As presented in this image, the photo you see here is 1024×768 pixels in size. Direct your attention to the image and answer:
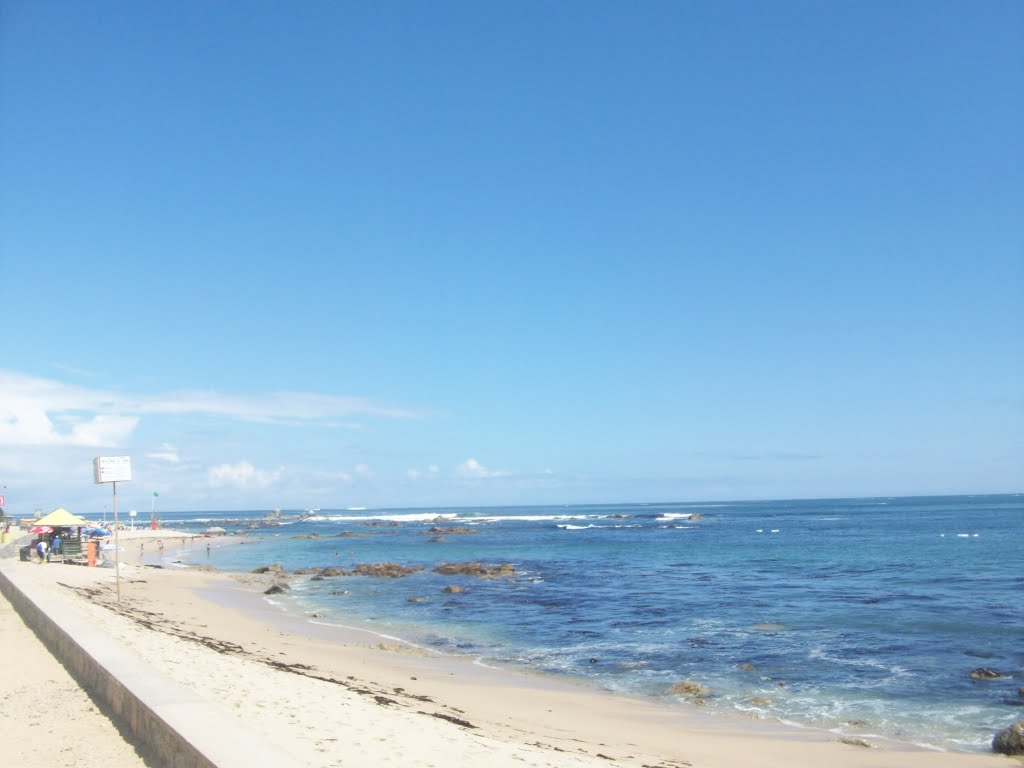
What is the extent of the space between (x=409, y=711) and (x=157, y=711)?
4543mm

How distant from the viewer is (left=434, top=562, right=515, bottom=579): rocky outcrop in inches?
1351

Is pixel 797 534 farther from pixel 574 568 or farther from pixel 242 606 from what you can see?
pixel 242 606

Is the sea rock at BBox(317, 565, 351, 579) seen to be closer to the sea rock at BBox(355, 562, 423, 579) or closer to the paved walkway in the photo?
the sea rock at BBox(355, 562, 423, 579)

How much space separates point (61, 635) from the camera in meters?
10.4

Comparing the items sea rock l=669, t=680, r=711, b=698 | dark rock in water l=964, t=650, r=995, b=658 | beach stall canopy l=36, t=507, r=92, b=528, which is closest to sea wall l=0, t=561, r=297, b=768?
sea rock l=669, t=680, r=711, b=698

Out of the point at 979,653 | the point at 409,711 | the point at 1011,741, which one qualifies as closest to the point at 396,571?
the point at 979,653

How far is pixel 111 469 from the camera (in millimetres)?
15938

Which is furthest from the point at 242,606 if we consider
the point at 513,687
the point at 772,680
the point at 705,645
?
the point at 772,680

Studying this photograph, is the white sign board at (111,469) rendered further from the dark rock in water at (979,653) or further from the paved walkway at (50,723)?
the dark rock in water at (979,653)

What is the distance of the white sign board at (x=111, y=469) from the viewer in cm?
1577

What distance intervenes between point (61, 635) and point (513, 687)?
25.6ft

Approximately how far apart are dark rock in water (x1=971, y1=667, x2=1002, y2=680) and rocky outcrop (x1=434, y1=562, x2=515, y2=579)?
72.0ft

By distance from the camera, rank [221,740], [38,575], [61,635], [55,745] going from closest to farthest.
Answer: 1. [221,740]
2. [55,745]
3. [61,635]
4. [38,575]

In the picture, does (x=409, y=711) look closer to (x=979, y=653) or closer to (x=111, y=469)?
(x=111, y=469)
